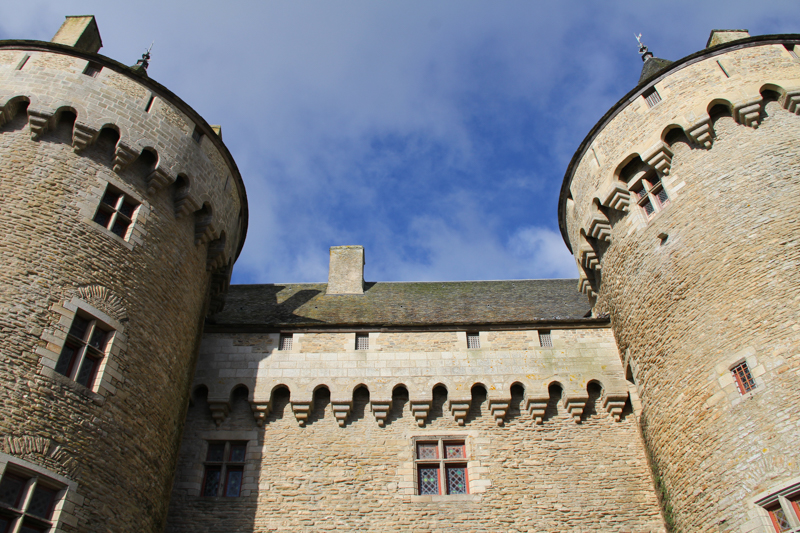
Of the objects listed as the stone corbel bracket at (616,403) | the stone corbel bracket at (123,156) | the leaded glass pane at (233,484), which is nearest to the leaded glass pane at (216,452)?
the leaded glass pane at (233,484)

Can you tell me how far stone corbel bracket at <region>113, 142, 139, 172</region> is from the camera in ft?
34.9

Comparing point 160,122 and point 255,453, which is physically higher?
point 160,122

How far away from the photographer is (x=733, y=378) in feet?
29.1

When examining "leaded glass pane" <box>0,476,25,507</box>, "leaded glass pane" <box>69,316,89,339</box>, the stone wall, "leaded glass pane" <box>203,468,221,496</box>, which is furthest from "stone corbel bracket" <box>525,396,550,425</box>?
"leaded glass pane" <box>0,476,25,507</box>

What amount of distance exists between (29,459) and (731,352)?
926cm

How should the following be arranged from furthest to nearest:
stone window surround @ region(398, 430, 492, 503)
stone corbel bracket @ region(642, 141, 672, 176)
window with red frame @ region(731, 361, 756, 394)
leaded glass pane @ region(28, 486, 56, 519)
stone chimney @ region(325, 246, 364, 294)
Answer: stone chimney @ region(325, 246, 364, 294) → stone corbel bracket @ region(642, 141, 672, 176) → stone window surround @ region(398, 430, 492, 503) → window with red frame @ region(731, 361, 756, 394) → leaded glass pane @ region(28, 486, 56, 519)

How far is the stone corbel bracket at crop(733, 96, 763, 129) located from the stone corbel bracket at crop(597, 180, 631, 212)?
2265 mm

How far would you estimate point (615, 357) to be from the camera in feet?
39.9

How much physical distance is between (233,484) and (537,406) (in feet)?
18.1

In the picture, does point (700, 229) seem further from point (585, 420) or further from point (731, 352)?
point (585, 420)

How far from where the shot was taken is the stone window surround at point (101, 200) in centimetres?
971

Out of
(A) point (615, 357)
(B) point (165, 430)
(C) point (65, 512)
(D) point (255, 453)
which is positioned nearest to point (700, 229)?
(A) point (615, 357)

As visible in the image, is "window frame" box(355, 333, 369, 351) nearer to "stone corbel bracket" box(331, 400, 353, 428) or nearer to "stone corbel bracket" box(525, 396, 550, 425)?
"stone corbel bracket" box(331, 400, 353, 428)

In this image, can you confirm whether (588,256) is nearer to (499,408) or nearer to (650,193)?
(650,193)
